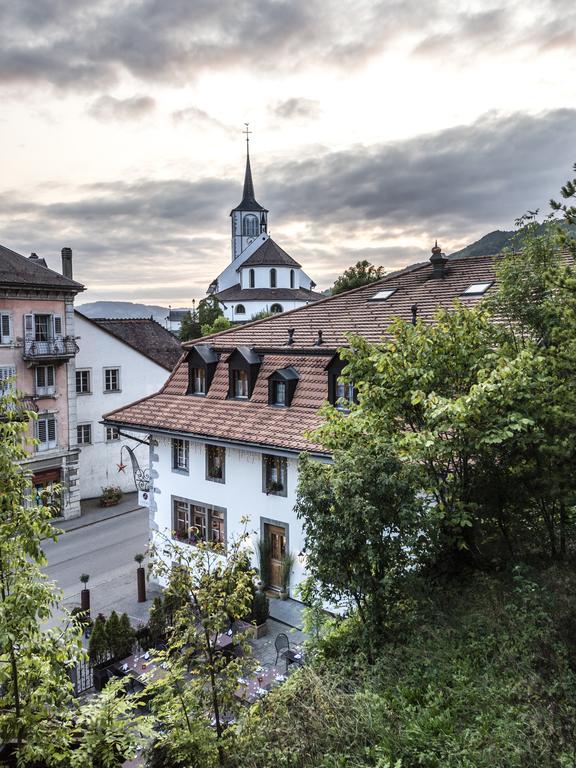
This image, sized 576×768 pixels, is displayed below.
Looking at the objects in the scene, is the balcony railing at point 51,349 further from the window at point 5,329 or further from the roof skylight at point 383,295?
the roof skylight at point 383,295

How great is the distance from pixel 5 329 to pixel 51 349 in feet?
7.25

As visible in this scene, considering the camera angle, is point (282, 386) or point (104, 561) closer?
point (282, 386)

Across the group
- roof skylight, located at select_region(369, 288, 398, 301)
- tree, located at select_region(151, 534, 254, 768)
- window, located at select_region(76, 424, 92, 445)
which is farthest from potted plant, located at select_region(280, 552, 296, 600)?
window, located at select_region(76, 424, 92, 445)

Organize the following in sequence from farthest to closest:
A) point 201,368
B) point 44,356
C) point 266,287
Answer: point 266,287 < point 44,356 < point 201,368

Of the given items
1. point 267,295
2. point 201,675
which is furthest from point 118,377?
point 267,295

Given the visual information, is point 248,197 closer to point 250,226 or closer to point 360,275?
point 250,226

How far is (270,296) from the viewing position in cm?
7100

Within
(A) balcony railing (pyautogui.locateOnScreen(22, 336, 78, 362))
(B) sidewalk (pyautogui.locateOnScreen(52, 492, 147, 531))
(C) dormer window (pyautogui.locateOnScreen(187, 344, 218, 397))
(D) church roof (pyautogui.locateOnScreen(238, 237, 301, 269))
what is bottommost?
(B) sidewalk (pyautogui.locateOnScreen(52, 492, 147, 531))

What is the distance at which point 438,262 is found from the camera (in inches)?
733

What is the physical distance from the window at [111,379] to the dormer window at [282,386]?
1652 cm

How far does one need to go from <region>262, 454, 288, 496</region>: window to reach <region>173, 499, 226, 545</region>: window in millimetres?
2110

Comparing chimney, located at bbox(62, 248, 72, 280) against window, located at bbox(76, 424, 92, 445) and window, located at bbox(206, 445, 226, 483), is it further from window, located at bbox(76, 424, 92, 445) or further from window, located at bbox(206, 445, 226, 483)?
window, located at bbox(206, 445, 226, 483)

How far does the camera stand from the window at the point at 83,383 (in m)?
29.5

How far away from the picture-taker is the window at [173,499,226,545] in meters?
17.7
